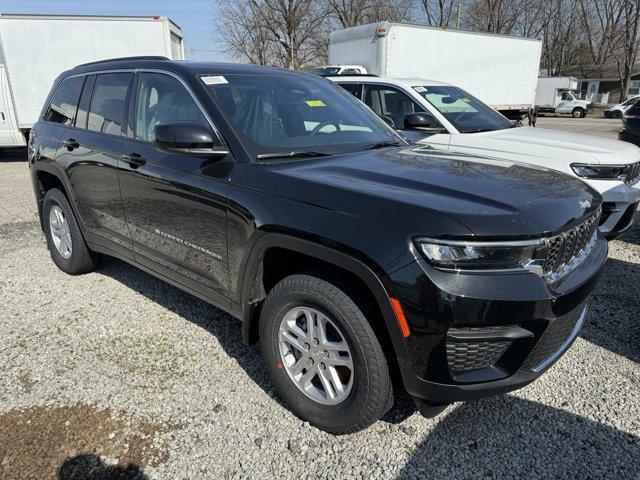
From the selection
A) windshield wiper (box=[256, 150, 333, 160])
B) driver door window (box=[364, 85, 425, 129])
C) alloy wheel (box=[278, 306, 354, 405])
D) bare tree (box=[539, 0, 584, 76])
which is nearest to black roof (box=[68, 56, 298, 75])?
windshield wiper (box=[256, 150, 333, 160])

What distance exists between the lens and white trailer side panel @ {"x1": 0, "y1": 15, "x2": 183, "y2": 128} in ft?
37.1

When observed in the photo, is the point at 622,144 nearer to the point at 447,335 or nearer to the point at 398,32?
the point at 447,335

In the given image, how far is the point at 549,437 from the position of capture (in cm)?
256

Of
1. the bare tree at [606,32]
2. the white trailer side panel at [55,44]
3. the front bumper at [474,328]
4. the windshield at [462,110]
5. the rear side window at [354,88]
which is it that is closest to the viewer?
the front bumper at [474,328]

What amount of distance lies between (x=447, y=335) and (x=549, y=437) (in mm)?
1050

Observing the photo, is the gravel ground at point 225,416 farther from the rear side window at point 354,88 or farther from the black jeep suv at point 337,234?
the rear side window at point 354,88

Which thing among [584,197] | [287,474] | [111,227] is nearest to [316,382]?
[287,474]

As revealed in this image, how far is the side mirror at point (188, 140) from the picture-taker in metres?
2.69

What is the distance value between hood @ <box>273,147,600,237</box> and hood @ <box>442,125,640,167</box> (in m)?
2.26

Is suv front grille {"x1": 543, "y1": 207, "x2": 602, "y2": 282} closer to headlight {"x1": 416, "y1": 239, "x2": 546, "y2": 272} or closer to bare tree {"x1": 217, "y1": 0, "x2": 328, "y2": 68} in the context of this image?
headlight {"x1": 416, "y1": 239, "x2": 546, "y2": 272}

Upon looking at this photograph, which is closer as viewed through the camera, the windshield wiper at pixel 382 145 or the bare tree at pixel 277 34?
the windshield wiper at pixel 382 145

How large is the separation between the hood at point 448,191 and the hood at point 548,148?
226cm

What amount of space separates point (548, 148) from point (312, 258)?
12.2 feet

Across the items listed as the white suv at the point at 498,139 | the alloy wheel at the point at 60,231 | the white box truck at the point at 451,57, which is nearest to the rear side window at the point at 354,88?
the white suv at the point at 498,139
